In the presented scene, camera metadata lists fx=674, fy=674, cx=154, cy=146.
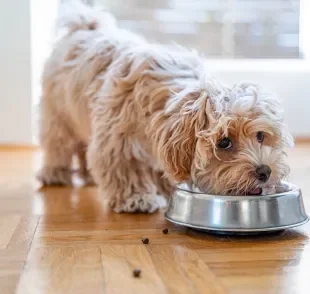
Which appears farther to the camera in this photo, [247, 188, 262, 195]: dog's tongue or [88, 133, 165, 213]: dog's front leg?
[88, 133, 165, 213]: dog's front leg

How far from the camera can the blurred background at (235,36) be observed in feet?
12.0

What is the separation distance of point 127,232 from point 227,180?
0.98 ft

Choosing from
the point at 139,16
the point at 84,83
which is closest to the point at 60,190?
the point at 84,83

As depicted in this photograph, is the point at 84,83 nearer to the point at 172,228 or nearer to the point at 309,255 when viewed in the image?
the point at 172,228

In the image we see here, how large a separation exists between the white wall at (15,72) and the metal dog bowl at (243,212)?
6.51 feet

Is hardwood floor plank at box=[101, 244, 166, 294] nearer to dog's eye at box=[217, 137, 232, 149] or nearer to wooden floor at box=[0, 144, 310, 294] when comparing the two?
wooden floor at box=[0, 144, 310, 294]

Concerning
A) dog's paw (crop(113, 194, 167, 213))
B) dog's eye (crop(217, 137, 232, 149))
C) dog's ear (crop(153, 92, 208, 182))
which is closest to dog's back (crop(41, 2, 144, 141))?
dog's paw (crop(113, 194, 167, 213))

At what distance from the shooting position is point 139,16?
388 cm

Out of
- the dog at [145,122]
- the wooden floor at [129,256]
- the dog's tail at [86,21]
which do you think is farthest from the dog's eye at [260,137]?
the dog's tail at [86,21]

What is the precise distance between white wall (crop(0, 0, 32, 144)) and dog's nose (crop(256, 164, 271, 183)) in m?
2.13

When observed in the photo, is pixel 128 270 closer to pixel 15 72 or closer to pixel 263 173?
pixel 263 173

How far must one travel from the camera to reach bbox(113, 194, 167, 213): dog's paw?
2004mm

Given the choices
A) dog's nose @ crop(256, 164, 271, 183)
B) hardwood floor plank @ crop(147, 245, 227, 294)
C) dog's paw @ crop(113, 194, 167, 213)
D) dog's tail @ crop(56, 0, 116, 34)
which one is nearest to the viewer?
hardwood floor plank @ crop(147, 245, 227, 294)

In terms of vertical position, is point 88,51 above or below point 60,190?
above
